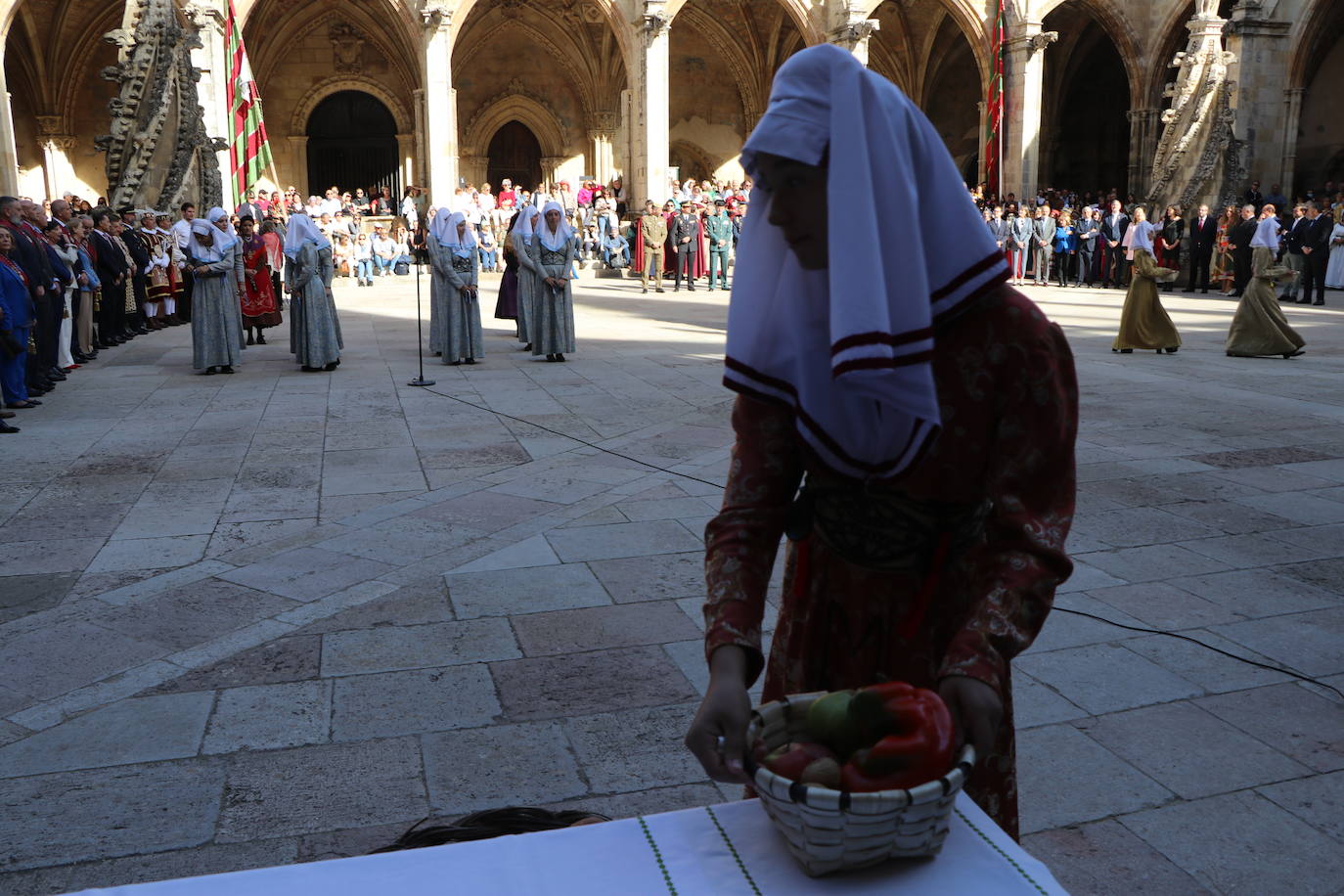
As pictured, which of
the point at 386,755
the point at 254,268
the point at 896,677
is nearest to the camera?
the point at 896,677

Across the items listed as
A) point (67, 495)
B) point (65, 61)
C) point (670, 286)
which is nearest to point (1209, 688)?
point (67, 495)

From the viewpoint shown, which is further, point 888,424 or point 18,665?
point 18,665

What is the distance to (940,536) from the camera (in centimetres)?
156

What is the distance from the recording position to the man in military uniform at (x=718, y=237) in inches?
817

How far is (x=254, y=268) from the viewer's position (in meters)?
13.1

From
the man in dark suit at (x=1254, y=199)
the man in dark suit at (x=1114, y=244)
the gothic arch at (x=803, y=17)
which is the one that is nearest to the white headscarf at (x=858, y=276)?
the man in dark suit at (x=1114, y=244)

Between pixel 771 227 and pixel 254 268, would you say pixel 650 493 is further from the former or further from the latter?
pixel 254 268

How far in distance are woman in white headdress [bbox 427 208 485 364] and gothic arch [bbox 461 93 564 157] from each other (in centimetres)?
2099

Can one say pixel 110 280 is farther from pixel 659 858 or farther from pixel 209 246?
pixel 659 858

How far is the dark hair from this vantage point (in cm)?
165

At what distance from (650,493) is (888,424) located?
463cm

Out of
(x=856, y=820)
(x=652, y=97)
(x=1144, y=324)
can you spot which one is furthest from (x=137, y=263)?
(x=856, y=820)

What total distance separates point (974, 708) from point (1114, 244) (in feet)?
70.6

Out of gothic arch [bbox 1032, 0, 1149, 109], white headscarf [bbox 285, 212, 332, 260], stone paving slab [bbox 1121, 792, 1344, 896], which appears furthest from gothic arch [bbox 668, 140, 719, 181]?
stone paving slab [bbox 1121, 792, 1344, 896]
